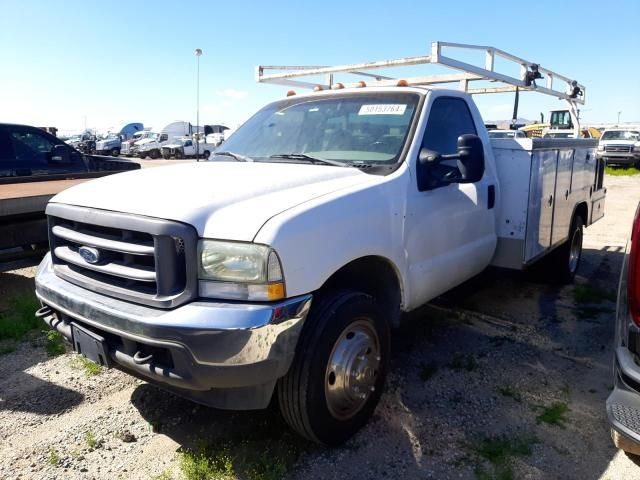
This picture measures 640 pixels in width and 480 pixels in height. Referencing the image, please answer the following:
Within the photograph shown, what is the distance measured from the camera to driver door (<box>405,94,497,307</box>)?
335cm

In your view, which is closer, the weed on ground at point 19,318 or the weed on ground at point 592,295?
the weed on ground at point 19,318

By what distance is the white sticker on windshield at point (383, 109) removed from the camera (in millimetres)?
3615

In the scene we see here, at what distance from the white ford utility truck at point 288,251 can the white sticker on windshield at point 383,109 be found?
1 centimetres

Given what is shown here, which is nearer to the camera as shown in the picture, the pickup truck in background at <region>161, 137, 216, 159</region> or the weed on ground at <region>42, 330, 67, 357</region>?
the weed on ground at <region>42, 330, 67, 357</region>

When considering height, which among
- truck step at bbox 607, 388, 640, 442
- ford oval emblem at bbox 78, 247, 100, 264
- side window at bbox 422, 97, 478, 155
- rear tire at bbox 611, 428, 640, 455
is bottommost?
rear tire at bbox 611, 428, 640, 455

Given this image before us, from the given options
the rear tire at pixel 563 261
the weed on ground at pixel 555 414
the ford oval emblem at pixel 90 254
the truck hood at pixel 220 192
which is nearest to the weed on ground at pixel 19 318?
the truck hood at pixel 220 192

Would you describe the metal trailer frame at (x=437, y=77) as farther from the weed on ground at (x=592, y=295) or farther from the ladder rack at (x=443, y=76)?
the weed on ground at (x=592, y=295)

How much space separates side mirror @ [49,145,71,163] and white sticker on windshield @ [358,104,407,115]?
17.7ft

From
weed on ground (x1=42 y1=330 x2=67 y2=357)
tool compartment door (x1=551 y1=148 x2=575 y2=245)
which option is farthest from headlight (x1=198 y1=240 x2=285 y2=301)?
tool compartment door (x1=551 y1=148 x2=575 y2=245)

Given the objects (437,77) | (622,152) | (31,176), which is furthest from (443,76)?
(622,152)

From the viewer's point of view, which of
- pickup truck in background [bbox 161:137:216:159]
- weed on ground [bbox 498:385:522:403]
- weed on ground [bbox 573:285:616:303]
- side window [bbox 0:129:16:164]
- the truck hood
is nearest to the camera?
the truck hood

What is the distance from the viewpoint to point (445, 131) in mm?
3826

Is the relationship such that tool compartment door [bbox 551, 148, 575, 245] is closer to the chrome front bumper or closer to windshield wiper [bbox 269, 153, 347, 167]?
windshield wiper [bbox 269, 153, 347, 167]

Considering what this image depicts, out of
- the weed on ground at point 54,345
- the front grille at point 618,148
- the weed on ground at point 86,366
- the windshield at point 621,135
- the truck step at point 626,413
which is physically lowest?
the weed on ground at point 86,366
